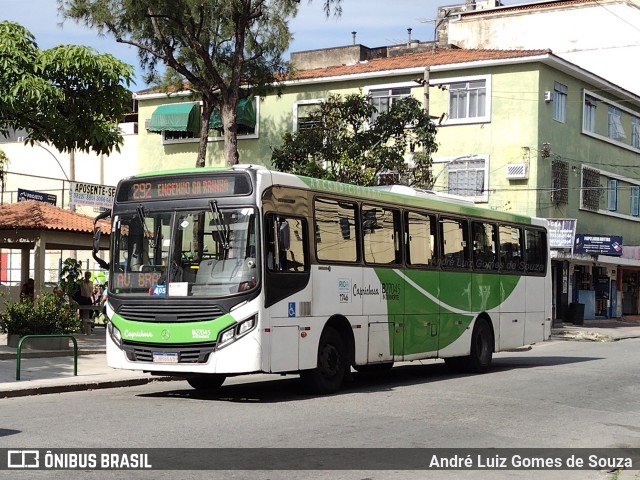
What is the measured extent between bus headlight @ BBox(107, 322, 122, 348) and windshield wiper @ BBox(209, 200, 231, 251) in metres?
2.07

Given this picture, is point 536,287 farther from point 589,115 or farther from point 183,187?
point 589,115

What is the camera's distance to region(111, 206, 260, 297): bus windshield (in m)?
13.5

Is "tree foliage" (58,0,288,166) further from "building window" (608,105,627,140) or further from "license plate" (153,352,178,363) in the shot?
"building window" (608,105,627,140)

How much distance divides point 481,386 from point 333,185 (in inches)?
171

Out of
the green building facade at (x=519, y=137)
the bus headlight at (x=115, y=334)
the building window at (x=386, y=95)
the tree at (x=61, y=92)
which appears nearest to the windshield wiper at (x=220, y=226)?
the bus headlight at (x=115, y=334)

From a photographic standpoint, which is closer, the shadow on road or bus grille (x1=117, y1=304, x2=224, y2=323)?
bus grille (x1=117, y1=304, x2=224, y2=323)

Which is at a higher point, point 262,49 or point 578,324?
point 262,49

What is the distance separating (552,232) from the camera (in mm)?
41062

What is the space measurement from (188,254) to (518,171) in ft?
92.8

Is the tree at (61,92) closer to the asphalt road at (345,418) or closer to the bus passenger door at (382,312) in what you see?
the asphalt road at (345,418)

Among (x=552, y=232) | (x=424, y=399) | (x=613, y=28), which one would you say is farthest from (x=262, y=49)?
(x=613, y=28)

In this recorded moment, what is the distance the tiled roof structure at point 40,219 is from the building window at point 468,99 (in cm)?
1866

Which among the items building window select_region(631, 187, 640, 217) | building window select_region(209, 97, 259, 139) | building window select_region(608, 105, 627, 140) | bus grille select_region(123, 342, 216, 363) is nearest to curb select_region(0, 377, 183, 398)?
bus grille select_region(123, 342, 216, 363)

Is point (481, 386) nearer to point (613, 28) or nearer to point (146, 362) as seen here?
point (146, 362)
